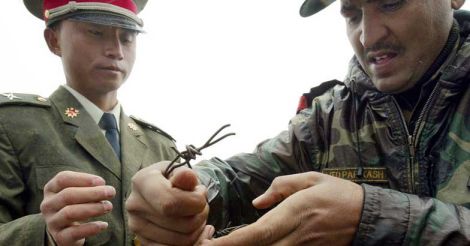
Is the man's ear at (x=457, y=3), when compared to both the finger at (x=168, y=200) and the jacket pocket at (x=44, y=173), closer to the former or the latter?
the finger at (x=168, y=200)

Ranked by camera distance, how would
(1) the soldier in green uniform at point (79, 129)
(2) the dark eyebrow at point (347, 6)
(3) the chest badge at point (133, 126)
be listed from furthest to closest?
(3) the chest badge at point (133, 126)
(1) the soldier in green uniform at point (79, 129)
(2) the dark eyebrow at point (347, 6)

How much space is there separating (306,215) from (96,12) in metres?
1.90

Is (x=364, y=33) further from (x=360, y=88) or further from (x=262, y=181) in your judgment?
(x=262, y=181)

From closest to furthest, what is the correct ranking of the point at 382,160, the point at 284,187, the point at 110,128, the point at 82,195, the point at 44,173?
the point at 284,187, the point at 82,195, the point at 382,160, the point at 44,173, the point at 110,128

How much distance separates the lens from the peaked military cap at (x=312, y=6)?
242 cm

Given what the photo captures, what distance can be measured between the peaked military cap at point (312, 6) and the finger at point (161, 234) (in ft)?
4.66

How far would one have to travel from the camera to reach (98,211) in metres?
1.60

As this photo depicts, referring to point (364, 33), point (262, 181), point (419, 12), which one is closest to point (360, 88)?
point (364, 33)

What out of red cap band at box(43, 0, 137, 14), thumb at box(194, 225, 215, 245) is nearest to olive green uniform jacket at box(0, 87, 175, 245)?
red cap band at box(43, 0, 137, 14)

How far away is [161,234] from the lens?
1.39 metres

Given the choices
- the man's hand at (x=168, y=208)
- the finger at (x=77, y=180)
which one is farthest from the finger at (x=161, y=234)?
the finger at (x=77, y=180)

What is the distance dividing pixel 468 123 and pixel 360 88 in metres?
0.49

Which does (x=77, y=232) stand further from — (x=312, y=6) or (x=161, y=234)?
(x=312, y=6)

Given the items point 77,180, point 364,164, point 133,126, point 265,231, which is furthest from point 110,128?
point 265,231
